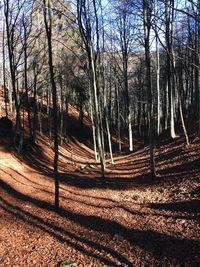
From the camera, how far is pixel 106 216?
10.5 m

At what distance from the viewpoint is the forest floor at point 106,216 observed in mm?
7738

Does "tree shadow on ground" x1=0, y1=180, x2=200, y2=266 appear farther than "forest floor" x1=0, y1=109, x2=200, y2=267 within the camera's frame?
No

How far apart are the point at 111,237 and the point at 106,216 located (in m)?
1.77

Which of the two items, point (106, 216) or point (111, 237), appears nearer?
point (111, 237)

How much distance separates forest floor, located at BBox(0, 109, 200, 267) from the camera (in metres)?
7.74

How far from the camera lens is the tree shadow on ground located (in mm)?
7246

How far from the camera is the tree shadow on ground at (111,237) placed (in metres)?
7.25

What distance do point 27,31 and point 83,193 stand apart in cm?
1338

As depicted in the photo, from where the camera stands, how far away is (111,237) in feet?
28.6

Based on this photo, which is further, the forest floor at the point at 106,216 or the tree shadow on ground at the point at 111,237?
the forest floor at the point at 106,216

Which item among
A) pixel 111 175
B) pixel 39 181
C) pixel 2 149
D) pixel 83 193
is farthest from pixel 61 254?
pixel 2 149

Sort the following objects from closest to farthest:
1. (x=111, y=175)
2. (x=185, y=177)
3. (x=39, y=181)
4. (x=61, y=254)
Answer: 1. (x=61, y=254)
2. (x=185, y=177)
3. (x=39, y=181)
4. (x=111, y=175)

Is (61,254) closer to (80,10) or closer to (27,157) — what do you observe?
(80,10)

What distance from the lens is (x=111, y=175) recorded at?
59.2 feet
